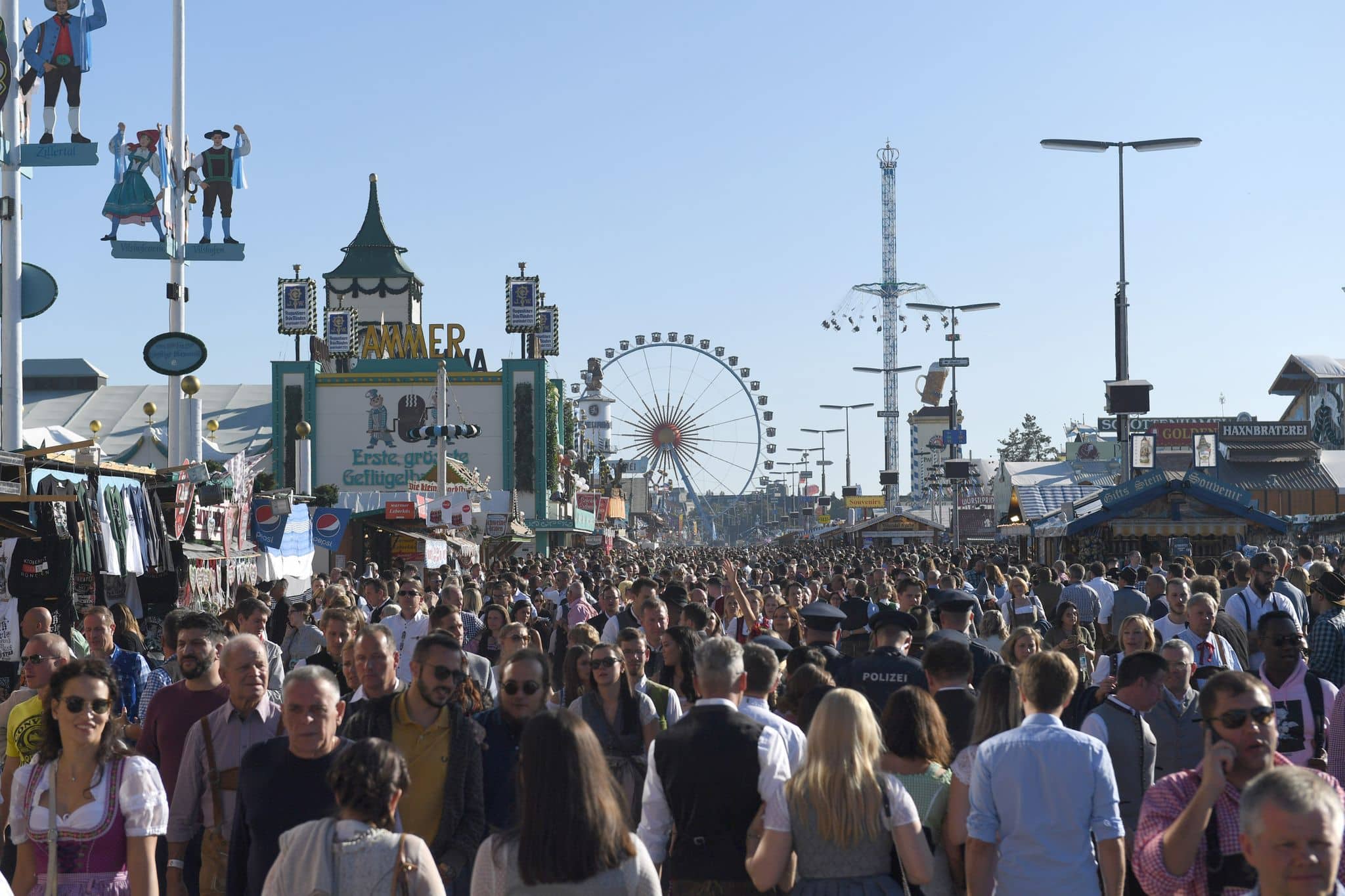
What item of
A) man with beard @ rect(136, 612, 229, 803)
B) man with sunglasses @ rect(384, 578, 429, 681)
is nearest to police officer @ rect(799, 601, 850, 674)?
man with sunglasses @ rect(384, 578, 429, 681)

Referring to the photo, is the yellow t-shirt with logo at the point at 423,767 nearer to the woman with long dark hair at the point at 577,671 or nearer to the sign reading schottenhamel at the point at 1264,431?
the woman with long dark hair at the point at 577,671

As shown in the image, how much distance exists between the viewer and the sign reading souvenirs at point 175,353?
69.8ft

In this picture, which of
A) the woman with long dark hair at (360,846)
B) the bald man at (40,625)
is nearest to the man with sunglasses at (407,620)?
the bald man at (40,625)

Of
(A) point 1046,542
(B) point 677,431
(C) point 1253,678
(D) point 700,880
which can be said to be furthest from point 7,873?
(B) point 677,431

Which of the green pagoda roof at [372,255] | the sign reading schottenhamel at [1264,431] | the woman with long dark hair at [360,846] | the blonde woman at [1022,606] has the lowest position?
the blonde woman at [1022,606]

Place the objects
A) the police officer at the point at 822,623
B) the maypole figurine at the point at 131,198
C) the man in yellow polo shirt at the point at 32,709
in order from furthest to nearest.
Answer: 1. the maypole figurine at the point at 131,198
2. the police officer at the point at 822,623
3. the man in yellow polo shirt at the point at 32,709

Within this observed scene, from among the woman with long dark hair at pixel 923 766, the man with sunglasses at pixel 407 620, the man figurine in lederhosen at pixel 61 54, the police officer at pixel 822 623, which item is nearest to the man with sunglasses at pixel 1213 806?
the woman with long dark hair at pixel 923 766

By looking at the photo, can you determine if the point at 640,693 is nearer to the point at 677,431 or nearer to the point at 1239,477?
the point at 1239,477

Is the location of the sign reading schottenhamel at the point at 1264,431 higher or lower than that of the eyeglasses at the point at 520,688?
higher

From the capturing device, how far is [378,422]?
75188 mm

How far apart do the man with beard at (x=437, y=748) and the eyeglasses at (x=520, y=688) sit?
0.75 ft

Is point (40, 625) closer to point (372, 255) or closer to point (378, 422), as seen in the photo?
point (378, 422)

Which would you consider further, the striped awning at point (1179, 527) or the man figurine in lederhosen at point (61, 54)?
the striped awning at point (1179, 527)

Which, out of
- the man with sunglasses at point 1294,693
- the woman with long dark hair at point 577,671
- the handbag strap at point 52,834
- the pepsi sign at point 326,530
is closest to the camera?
the handbag strap at point 52,834
